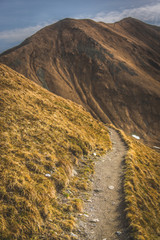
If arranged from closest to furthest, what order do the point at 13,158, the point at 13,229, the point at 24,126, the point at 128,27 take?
1. the point at 13,229
2. the point at 13,158
3. the point at 24,126
4. the point at 128,27

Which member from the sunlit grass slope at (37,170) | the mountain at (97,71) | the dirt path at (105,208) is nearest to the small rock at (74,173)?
the sunlit grass slope at (37,170)

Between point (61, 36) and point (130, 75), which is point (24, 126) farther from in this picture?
point (61, 36)

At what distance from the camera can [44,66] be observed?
81.8 metres

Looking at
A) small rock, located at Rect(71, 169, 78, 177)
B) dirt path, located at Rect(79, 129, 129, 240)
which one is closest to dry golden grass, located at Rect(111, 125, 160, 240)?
dirt path, located at Rect(79, 129, 129, 240)

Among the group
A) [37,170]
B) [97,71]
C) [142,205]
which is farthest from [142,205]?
[97,71]

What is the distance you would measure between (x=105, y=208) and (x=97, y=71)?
7847cm

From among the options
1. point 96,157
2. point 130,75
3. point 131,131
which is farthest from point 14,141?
point 130,75

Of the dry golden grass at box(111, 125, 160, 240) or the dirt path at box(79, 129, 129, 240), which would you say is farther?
the dry golden grass at box(111, 125, 160, 240)

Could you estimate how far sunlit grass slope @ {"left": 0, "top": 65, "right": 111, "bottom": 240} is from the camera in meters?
8.18

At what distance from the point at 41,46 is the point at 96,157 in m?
86.7

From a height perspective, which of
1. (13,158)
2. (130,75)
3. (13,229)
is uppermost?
(13,158)

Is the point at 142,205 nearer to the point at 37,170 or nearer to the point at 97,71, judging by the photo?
the point at 37,170

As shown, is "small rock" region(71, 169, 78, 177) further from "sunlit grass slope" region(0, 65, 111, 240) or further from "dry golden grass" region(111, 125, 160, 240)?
"dry golden grass" region(111, 125, 160, 240)

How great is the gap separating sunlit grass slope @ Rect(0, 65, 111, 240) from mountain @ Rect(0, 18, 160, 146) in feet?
168
